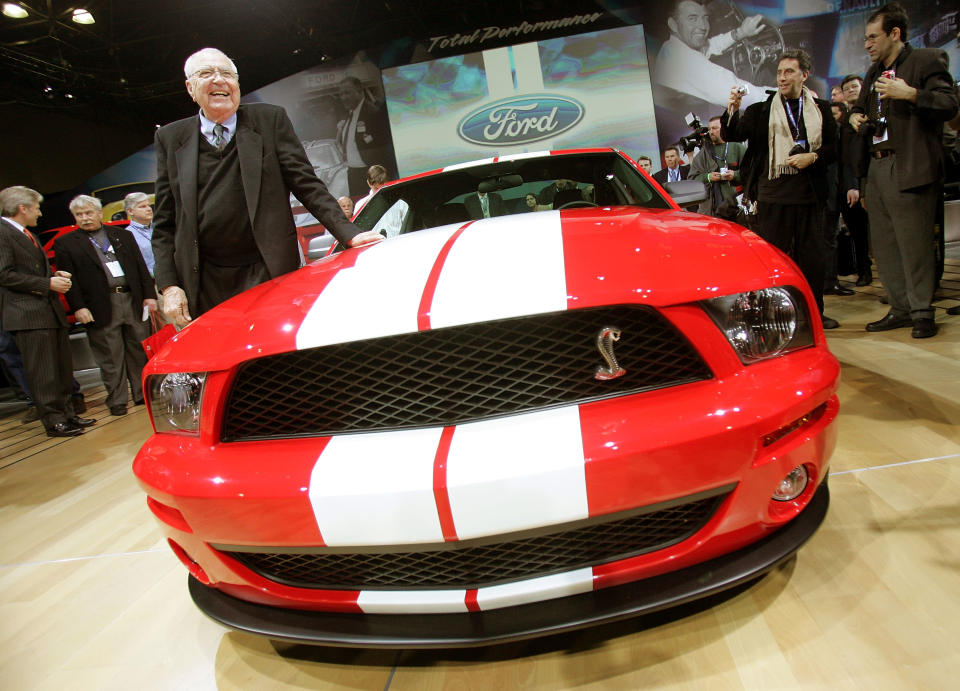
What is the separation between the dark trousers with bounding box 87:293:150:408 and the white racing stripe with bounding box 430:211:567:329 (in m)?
4.19

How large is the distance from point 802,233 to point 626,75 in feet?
16.6

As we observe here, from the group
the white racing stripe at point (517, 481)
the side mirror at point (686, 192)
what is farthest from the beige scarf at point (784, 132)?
the white racing stripe at point (517, 481)

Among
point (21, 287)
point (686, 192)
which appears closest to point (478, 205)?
point (686, 192)

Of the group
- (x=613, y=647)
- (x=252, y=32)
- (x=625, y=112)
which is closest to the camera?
(x=613, y=647)

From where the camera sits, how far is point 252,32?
30.9ft

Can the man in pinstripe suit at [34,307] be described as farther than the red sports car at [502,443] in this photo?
Yes

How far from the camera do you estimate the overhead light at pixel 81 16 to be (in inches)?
304

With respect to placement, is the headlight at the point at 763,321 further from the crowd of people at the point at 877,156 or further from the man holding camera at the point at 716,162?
the man holding camera at the point at 716,162

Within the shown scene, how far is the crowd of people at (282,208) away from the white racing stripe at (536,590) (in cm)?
122

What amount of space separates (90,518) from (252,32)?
31.3 ft

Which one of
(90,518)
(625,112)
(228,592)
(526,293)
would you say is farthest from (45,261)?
(625,112)

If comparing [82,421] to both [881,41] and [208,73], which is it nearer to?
[208,73]

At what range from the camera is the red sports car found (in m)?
0.89

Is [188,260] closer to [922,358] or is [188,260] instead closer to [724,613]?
[724,613]
